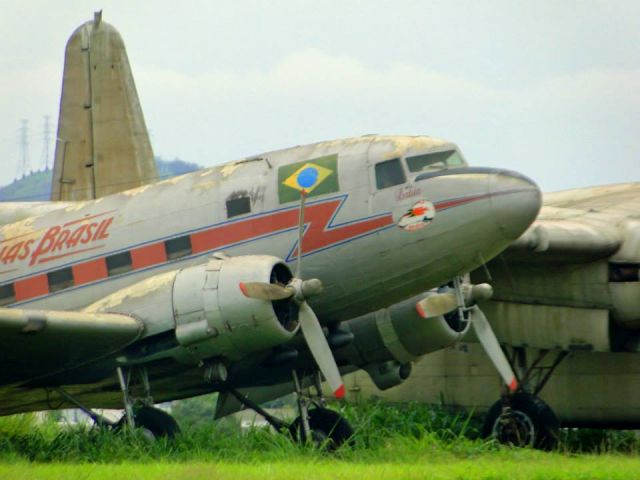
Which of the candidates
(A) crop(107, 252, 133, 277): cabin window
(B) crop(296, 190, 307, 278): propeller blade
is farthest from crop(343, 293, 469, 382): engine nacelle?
(A) crop(107, 252, 133, 277): cabin window

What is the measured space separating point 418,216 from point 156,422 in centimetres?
437

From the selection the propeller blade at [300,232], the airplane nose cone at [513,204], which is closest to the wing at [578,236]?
the airplane nose cone at [513,204]

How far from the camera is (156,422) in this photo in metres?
16.7

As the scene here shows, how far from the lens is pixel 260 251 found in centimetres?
1692

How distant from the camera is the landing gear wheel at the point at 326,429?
17.1 metres

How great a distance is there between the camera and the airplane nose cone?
16109mm

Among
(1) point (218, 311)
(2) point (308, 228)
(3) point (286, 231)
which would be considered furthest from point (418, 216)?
(1) point (218, 311)

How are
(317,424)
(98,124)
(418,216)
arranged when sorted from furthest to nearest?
(98,124), (317,424), (418,216)

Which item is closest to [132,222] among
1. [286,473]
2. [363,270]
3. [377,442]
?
[363,270]

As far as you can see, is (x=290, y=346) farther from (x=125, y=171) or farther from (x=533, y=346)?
(x=125, y=171)

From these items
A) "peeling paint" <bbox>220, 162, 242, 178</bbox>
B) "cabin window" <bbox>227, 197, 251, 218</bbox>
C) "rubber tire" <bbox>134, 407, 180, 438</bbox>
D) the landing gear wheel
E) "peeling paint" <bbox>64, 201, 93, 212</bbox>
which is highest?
"peeling paint" <bbox>220, 162, 242, 178</bbox>

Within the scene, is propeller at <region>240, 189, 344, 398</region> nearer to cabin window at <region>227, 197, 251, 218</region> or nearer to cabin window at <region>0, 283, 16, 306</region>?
cabin window at <region>227, 197, 251, 218</region>

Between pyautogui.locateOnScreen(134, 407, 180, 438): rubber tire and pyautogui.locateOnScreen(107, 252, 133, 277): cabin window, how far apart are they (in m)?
2.04

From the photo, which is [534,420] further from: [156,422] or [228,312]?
[156,422]
